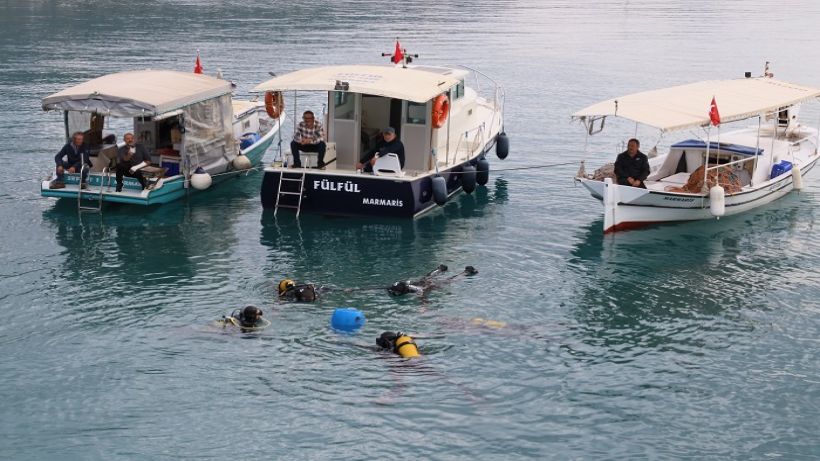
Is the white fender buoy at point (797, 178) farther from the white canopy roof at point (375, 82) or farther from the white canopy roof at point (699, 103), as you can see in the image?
the white canopy roof at point (375, 82)

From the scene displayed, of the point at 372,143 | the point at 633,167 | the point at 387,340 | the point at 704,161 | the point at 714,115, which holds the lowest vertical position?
the point at 387,340

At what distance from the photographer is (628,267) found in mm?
26766

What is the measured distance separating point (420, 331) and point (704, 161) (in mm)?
13986

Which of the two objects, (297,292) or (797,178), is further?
(797,178)

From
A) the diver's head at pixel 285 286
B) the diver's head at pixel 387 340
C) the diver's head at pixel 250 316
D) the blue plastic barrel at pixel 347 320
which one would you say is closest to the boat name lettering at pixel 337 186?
the diver's head at pixel 285 286

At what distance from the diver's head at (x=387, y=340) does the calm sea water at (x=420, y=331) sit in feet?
0.76

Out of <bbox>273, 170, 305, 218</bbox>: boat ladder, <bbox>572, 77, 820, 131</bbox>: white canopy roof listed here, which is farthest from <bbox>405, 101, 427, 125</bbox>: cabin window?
<bbox>572, 77, 820, 131</bbox>: white canopy roof

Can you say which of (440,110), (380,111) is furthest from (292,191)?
(440,110)

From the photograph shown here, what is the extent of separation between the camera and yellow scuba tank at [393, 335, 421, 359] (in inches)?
793

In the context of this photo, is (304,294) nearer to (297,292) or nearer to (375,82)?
(297,292)

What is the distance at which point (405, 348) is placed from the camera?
794 inches

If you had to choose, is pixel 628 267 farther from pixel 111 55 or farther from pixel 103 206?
pixel 111 55

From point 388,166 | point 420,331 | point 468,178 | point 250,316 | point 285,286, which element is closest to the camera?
point 250,316

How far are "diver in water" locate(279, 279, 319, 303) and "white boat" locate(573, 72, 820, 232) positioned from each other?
951 centimetres
